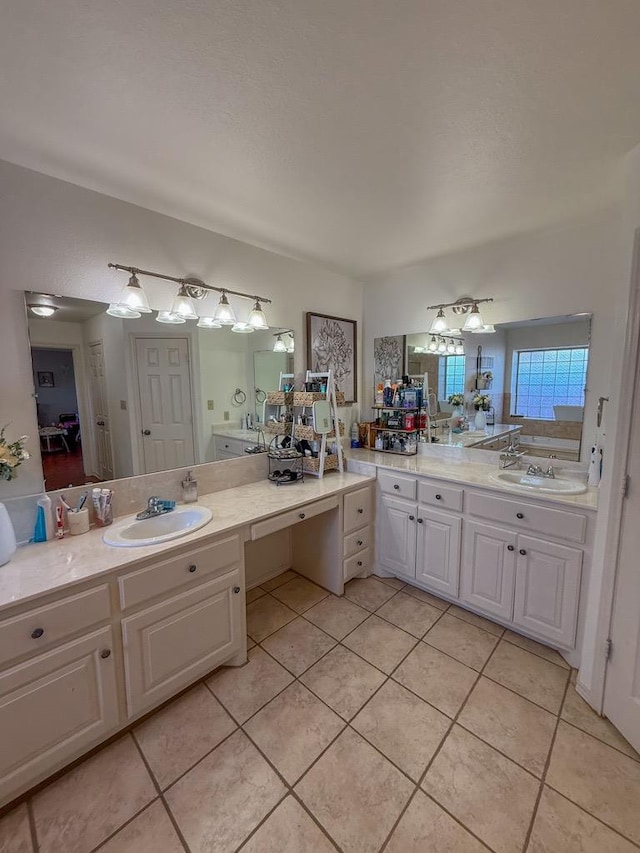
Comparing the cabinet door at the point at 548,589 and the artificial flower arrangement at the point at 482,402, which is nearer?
the cabinet door at the point at 548,589

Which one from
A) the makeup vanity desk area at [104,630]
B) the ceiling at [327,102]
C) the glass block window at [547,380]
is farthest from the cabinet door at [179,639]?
the glass block window at [547,380]

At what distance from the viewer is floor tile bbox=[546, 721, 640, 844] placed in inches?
48.1

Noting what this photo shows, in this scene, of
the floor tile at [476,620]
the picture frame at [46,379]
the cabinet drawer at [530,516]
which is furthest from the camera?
the floor tile at [476,620]

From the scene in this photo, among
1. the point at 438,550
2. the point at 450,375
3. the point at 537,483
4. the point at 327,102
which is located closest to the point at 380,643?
the point at 438,550

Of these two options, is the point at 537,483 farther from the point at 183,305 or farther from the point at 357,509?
the point at 183,305

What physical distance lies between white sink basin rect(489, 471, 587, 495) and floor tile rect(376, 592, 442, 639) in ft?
3.21

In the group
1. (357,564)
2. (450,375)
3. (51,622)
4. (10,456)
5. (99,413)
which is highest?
(450,375)

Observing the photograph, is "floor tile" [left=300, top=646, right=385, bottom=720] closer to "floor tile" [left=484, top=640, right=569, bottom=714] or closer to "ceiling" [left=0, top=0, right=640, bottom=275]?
"floor tile" [left=484, top=640, right=569, bottom=714]

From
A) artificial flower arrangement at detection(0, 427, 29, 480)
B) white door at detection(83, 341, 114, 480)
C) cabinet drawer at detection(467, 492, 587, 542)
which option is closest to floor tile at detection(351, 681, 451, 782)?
cabinet drawer at detection(467, 492, 587, 542)

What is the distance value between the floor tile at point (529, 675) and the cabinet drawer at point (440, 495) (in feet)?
2.69

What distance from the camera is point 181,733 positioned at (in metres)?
1.52

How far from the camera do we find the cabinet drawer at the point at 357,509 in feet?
7.92

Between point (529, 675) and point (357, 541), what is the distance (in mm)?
1191

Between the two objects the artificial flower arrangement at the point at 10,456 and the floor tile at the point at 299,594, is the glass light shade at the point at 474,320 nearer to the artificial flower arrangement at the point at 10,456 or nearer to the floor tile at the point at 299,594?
the floor tile at the point at 299,594
